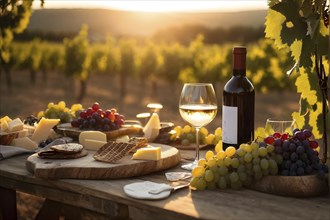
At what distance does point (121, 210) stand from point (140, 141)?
64cm

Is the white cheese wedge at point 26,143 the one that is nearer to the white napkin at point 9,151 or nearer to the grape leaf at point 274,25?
the white napkin at point 9,151

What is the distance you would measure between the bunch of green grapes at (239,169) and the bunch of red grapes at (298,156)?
0.03 meters

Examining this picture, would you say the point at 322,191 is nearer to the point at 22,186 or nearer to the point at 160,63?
the point at 22,186

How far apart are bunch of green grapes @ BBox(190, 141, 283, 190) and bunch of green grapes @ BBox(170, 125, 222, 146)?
0.91 metres

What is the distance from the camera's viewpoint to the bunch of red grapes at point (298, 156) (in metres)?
2.21

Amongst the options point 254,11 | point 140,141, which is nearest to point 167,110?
point 140,141

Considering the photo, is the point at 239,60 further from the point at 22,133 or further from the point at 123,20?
the point at 123,20

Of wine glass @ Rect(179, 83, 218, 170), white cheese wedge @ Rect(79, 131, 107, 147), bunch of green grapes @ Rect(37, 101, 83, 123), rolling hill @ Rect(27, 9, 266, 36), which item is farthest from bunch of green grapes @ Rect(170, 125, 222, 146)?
rolling hill @ Rect(27, 9, 266, 36)

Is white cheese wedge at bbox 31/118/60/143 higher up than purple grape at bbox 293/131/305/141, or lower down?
lower down

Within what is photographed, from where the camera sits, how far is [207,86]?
260 cm

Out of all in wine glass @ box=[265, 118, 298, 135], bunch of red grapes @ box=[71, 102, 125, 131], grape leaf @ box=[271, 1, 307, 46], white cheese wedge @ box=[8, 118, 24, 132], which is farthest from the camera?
bunch of red grapes @ box=[71, 102, 125, 131]

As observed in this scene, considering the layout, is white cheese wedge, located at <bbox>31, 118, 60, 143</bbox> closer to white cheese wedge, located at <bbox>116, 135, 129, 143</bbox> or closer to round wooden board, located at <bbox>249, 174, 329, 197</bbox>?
white cheese wedge, located at <bbox>116, 135, 129, 143</bbox>

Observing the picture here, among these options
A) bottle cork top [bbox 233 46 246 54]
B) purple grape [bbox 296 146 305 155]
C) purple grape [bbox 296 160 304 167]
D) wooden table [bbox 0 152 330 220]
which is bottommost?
wooden table [bbox 0 152 330 220]

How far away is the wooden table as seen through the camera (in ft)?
6.40
